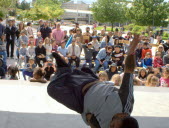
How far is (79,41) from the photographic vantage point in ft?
39.0

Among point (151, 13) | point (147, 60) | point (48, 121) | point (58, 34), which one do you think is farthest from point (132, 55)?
point (151, 13)

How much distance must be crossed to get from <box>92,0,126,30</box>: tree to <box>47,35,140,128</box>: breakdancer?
3555cm

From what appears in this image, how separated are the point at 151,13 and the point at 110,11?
6974mm

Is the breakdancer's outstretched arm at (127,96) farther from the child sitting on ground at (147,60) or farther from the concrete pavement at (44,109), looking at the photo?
the child sitting on ground at (147,60)

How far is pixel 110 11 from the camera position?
38.2m

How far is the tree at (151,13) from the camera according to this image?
32344 mm

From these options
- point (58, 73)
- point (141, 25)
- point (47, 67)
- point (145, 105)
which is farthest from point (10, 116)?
point (141, 25)

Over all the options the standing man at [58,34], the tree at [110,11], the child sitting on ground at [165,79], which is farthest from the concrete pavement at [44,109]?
the tree at [110,11]

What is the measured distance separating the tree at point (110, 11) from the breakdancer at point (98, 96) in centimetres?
3555

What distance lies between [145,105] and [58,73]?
2.66 metres

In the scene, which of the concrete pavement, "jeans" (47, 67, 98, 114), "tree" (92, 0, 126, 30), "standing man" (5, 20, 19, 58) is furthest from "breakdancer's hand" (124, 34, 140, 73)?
"tree" (92, 0, 126, 30)

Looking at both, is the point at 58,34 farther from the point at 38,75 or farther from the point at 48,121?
the point at 48,121

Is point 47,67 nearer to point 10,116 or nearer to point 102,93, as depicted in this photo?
point 10,116

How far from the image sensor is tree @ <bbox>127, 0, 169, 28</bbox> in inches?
1273
